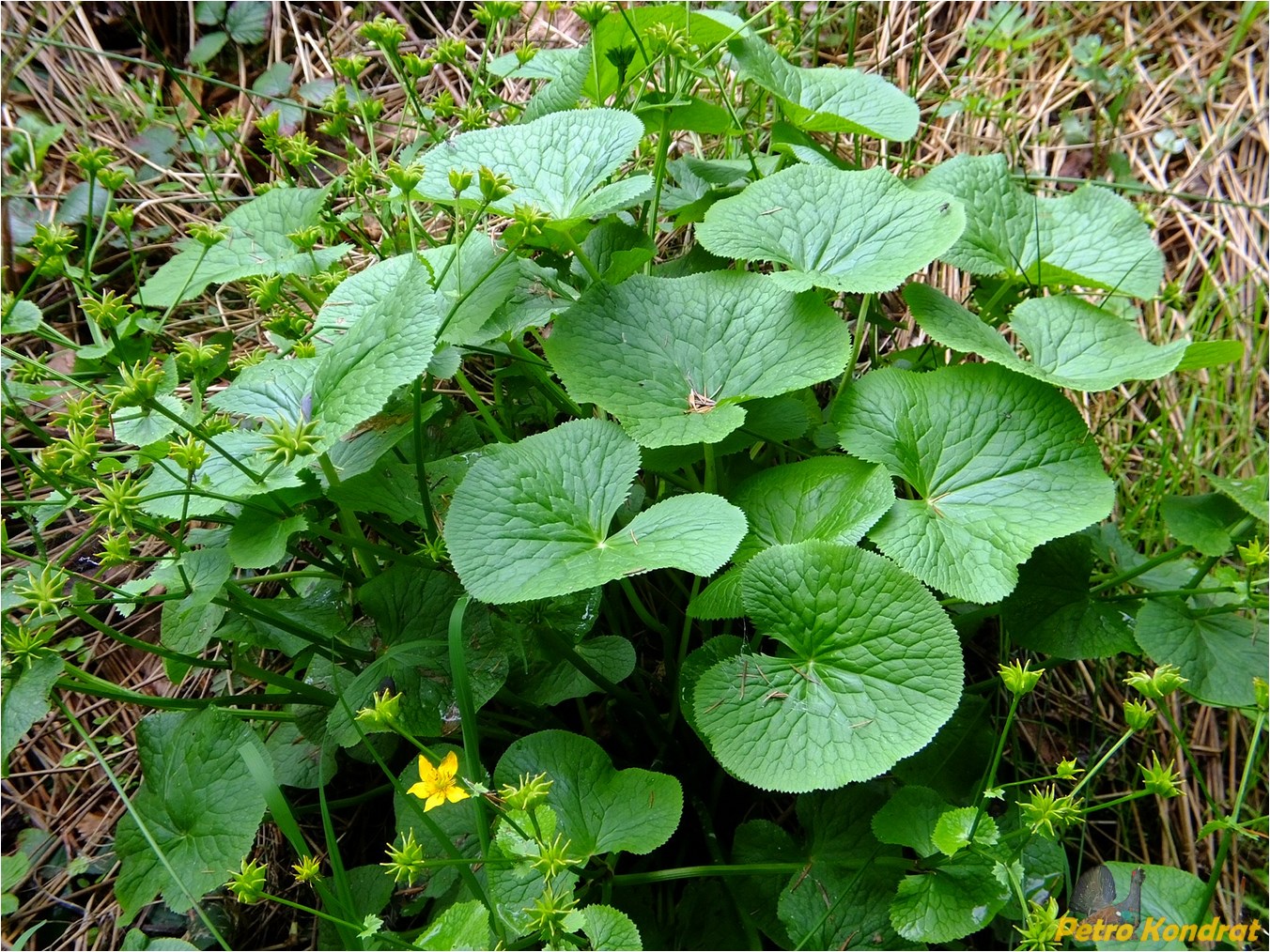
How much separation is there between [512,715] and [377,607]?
0.33m

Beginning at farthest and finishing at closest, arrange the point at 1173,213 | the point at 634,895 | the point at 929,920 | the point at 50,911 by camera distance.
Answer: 1. the point at 1173,213
2. the point at 50,911
3. the point at 634,895
4. the point at 929,920

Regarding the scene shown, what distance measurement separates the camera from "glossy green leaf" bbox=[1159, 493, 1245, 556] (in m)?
1.46

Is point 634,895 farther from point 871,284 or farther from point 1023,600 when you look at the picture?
point 871,284

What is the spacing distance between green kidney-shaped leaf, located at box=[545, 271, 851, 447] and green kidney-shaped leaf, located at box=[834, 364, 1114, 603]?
144 millimetres

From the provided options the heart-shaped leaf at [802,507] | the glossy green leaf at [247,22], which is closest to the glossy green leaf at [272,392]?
the heart-shaped leaf at [802,507]

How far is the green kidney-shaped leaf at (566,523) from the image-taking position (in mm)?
1176

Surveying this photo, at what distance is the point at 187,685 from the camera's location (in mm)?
1832

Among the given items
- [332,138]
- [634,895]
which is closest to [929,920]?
[634,895]

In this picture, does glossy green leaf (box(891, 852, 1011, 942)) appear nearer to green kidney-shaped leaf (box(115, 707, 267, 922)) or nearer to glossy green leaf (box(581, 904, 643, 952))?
glossy green leaf (box(581, 904, 643, 952))

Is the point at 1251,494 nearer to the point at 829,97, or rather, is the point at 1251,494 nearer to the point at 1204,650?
the point at 1204,650

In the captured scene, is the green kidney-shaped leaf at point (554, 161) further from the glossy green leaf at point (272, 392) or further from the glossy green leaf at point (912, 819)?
the glossy green leaf at point (912, 819)

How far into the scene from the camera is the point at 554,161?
1.56 meters

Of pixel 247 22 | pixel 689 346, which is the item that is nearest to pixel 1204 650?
pixel 689 346

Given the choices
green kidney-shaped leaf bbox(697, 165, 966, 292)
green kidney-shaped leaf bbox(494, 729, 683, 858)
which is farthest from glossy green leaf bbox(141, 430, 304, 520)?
green kidney-shaped leaf bbox(697, 165, 966, 292)
